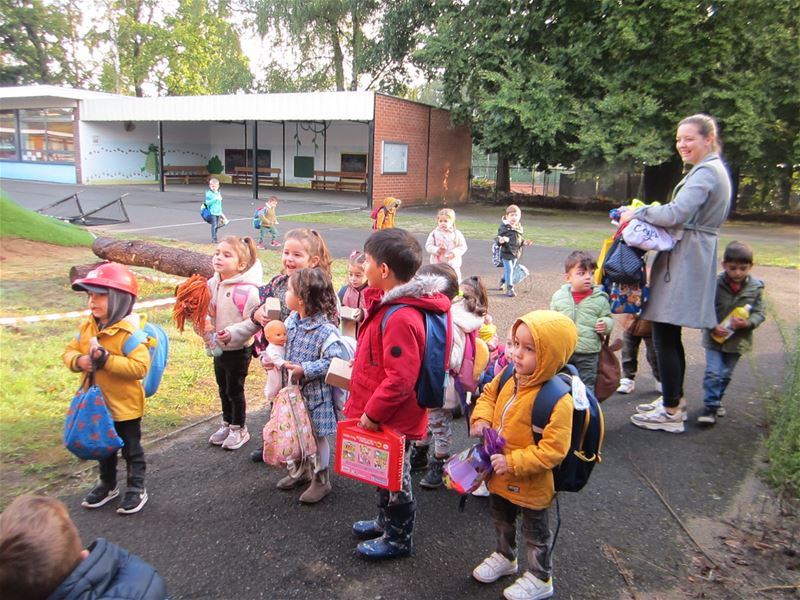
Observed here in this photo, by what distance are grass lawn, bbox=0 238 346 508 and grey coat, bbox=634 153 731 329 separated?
331 cm

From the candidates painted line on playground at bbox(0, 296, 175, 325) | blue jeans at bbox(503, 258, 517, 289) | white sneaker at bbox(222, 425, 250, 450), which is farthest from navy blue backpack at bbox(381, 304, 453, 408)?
blue jeans at bbox(503, 258, 517, 289)

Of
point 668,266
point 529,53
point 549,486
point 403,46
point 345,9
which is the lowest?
point 549,486

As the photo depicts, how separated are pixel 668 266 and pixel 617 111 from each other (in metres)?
16.5

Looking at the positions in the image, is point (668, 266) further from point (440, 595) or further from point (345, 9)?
point (345, 9)

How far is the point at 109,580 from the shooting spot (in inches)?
66.0

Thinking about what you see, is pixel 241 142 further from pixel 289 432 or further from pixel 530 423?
pixel 530 423

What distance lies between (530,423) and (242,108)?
75.9 ft

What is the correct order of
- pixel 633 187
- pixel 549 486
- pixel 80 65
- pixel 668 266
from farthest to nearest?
pixel 80 65 < pixel 633 187 < pixel 668 266 < pixel 549 486

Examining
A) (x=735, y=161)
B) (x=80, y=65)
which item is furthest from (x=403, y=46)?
(x=80, y=65)

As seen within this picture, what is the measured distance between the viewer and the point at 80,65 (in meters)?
50.0

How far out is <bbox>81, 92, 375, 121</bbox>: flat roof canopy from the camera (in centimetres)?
2097

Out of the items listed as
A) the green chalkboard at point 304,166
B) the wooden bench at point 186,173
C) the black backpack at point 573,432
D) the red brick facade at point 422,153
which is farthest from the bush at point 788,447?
the wooden bench at point 186,173

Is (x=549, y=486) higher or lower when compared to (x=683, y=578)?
higher

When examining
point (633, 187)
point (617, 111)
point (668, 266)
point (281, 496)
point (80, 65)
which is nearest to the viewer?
point (281, 496)
